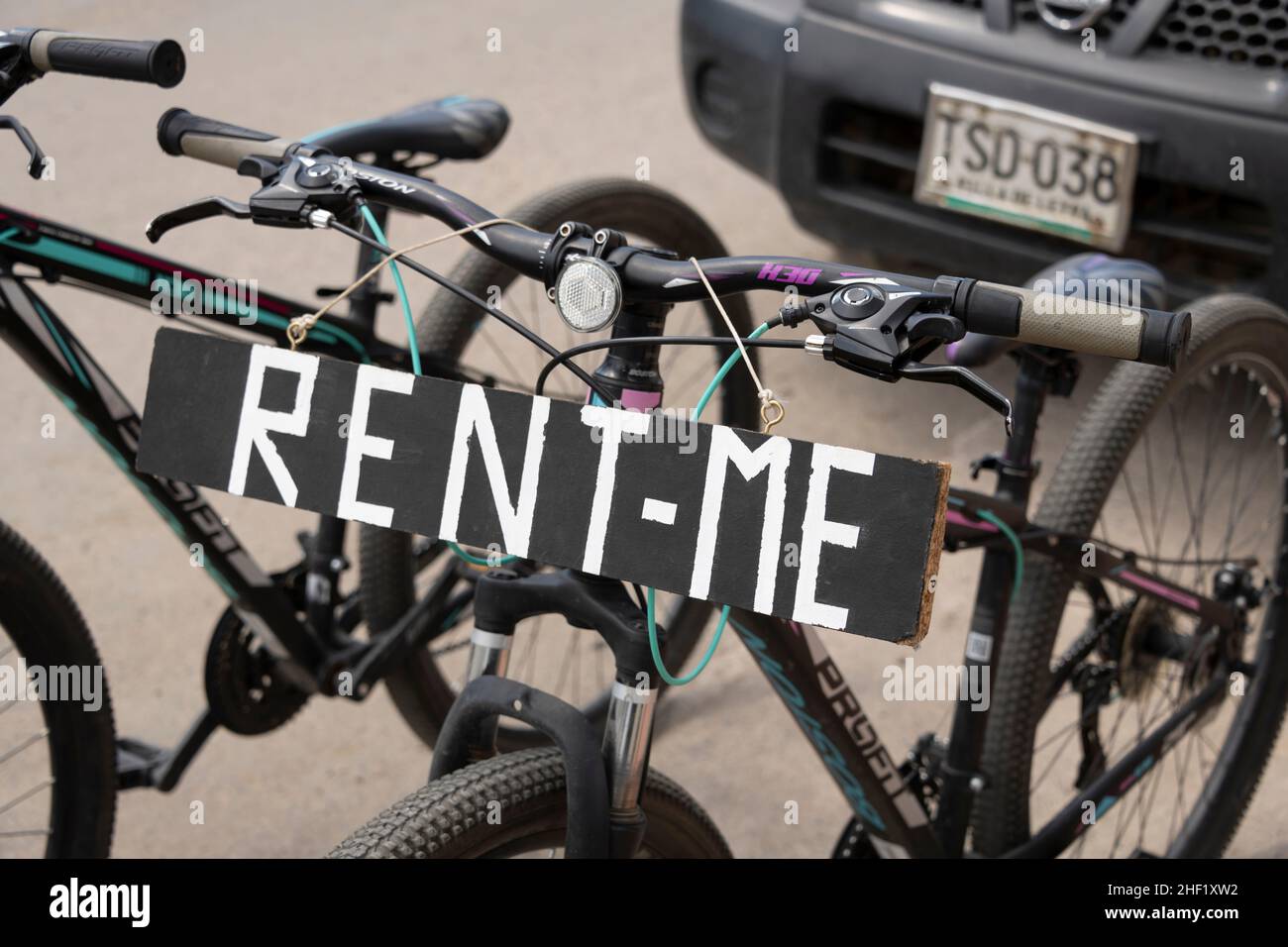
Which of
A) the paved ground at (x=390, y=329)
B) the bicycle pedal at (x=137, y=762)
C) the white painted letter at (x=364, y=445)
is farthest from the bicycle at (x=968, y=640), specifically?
the bicycle pedal at (x=137, y=762)

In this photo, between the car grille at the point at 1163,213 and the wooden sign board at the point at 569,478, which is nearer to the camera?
the wooden sign board at the point at 569,478

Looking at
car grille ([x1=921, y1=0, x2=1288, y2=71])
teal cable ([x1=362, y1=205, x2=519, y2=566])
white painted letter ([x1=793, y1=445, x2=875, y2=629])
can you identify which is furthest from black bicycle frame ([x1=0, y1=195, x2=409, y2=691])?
car grille ([x1=921, y1=0, x2=1288, y2=71])

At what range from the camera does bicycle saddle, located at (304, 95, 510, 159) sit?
2.19m

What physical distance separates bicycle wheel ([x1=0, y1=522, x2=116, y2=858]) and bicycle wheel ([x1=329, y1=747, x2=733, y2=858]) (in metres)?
0.81

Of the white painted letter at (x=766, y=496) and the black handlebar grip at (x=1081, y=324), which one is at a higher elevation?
the black handlebar grip at (x=1081, y=324)

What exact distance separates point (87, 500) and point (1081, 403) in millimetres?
2501

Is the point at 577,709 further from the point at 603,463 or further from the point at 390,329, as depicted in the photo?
the point at 390,329

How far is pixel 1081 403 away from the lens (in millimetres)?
3916

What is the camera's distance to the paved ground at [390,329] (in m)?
2.76

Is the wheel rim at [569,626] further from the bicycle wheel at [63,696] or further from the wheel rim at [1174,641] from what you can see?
the wheel rim at [1174,641]

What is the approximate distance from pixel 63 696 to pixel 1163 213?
7.69 ft

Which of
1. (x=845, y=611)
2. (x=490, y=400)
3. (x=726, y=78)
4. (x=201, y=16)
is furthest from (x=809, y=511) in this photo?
(x=201, y=16)

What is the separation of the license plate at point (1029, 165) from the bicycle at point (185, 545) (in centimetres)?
81

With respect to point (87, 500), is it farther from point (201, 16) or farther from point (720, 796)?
point (201, 16)
